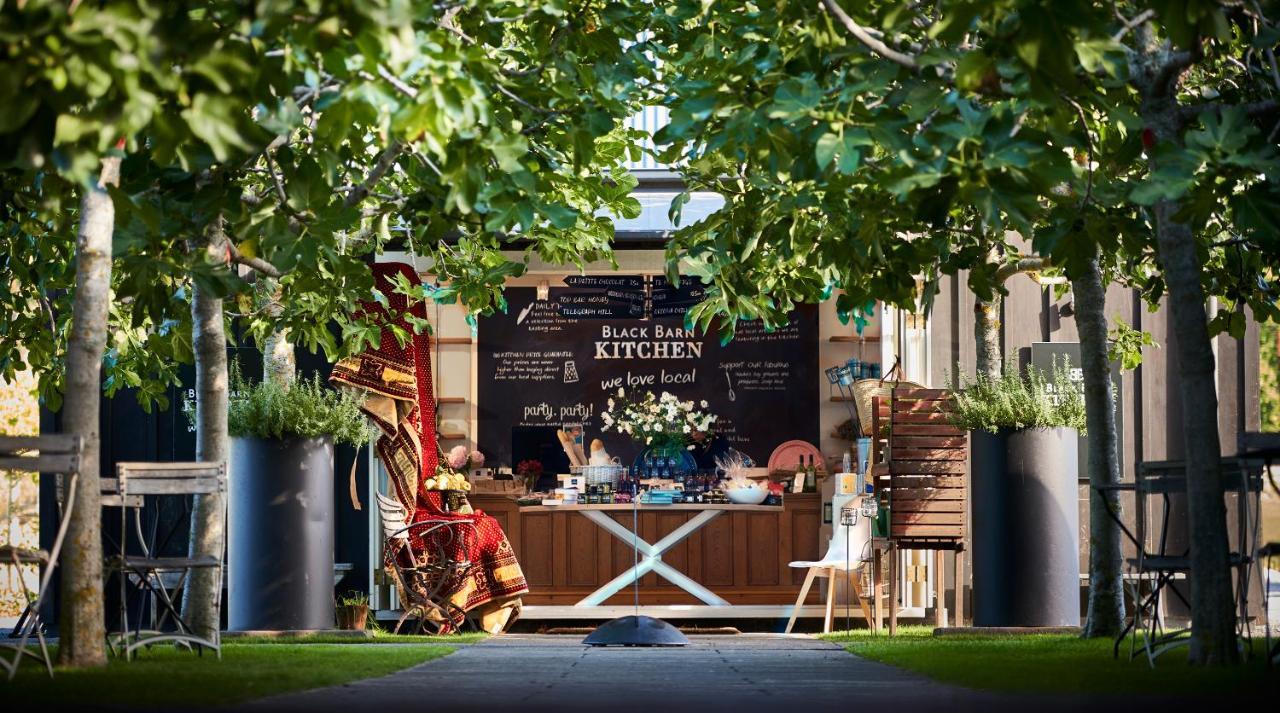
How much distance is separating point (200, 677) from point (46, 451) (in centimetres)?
85

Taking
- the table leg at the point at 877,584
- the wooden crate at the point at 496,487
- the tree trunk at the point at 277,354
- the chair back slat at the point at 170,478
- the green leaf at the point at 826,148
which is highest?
the green leaf at the point at 826,148

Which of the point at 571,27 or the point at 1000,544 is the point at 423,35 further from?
the point at 1000,544

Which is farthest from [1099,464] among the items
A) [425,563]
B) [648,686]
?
[425,563]

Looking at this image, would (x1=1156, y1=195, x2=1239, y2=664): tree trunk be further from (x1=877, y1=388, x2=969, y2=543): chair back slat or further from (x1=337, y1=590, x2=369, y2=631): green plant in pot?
(x1=337, y1=590, x2=369, y2=631): green plant in pot

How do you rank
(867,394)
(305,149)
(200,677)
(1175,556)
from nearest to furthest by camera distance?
1. (200,677)
2. (1175,556)
3. (305,149)
4. (867,394)

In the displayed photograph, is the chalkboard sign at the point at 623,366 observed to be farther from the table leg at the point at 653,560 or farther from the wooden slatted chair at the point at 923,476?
the wooden slatted chair at the point at 923,476

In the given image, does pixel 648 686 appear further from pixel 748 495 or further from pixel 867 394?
pixel 748 495

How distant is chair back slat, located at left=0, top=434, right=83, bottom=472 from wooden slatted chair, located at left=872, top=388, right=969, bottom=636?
4.91m

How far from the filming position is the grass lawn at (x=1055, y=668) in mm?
4766

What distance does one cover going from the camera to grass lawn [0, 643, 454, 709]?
4.39m

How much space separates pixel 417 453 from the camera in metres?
9.95

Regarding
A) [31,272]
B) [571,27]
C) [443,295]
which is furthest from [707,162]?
[31,272]

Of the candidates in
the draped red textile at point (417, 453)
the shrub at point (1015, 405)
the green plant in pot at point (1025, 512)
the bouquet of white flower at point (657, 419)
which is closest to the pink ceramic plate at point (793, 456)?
the bouquet of white flower at point (657, 419)

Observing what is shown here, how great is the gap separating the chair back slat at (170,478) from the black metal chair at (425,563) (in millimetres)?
3056
